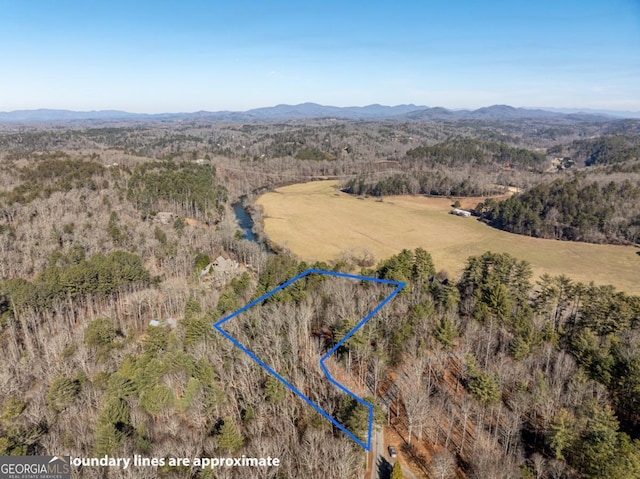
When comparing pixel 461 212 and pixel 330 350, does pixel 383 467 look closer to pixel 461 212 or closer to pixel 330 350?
pixel 330 350

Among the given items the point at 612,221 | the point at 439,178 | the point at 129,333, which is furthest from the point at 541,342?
the point at 439,178

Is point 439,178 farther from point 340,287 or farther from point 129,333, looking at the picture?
point 129,333

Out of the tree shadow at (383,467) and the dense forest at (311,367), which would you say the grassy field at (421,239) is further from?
the tree shadow at (383,467)

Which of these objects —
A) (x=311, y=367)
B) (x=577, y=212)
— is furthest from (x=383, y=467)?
(x=577, y=212)

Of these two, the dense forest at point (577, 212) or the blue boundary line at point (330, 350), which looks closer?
the blue boundary line at point (330, 350)

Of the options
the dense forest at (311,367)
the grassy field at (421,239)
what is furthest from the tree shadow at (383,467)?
the grassy field at (421,239)

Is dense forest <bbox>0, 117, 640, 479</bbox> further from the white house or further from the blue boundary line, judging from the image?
the white house
